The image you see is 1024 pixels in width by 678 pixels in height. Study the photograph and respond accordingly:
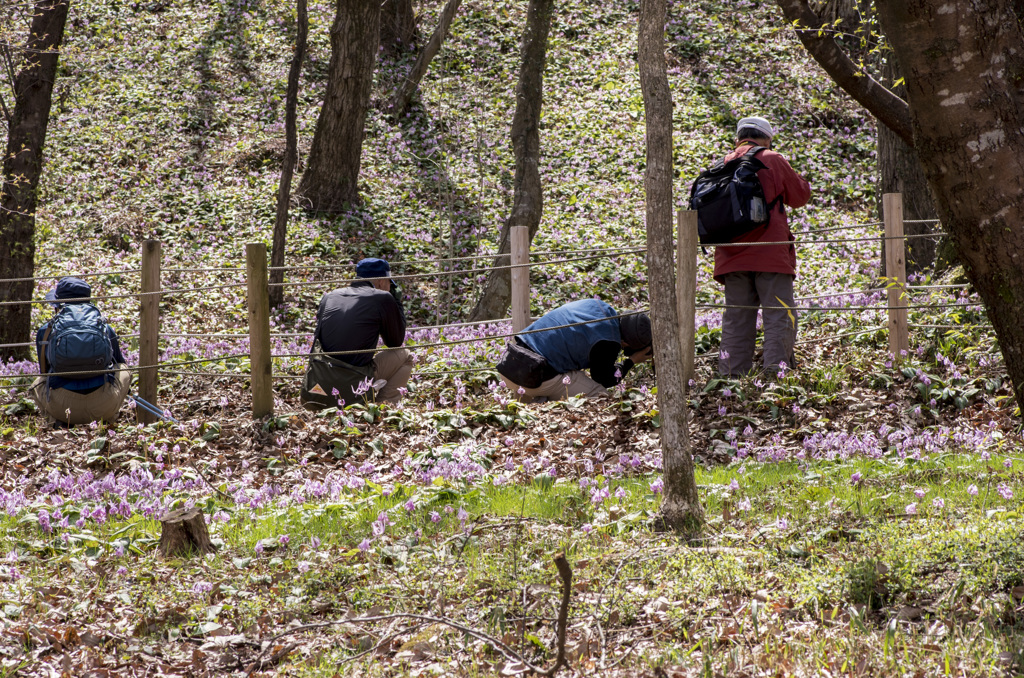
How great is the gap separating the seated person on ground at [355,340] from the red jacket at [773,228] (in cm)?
290

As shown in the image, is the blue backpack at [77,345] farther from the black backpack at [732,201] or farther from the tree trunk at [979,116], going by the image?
the tree trunk at [979,116]

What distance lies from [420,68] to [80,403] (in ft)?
35.1

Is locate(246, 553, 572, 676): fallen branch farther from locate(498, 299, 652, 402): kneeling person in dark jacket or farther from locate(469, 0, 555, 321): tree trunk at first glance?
locate(469, 0, 555, 321): tree trunk

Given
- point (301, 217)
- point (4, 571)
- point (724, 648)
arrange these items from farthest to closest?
point (301, 217) < point (4, 571) < point (724, 648)

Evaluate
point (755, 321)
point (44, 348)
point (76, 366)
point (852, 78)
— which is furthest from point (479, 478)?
point (852, 78)

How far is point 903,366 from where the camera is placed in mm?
7062

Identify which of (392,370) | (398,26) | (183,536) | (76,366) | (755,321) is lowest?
(183,536)

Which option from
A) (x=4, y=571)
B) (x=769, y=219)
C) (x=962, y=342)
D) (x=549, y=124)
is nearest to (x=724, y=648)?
(x=4, y=571)

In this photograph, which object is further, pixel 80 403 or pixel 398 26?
Result: pixel 398 26

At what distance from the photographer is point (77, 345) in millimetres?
6969

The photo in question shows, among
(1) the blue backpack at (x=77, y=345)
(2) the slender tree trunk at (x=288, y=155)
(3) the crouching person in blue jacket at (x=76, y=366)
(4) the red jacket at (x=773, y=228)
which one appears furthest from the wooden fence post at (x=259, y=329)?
(4) the red jacket at (x=773, y=228)

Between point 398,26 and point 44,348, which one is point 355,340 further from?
point 398,26

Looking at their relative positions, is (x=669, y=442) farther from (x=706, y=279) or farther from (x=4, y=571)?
(x=706, y=279)

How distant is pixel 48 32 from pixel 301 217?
4.71 m
